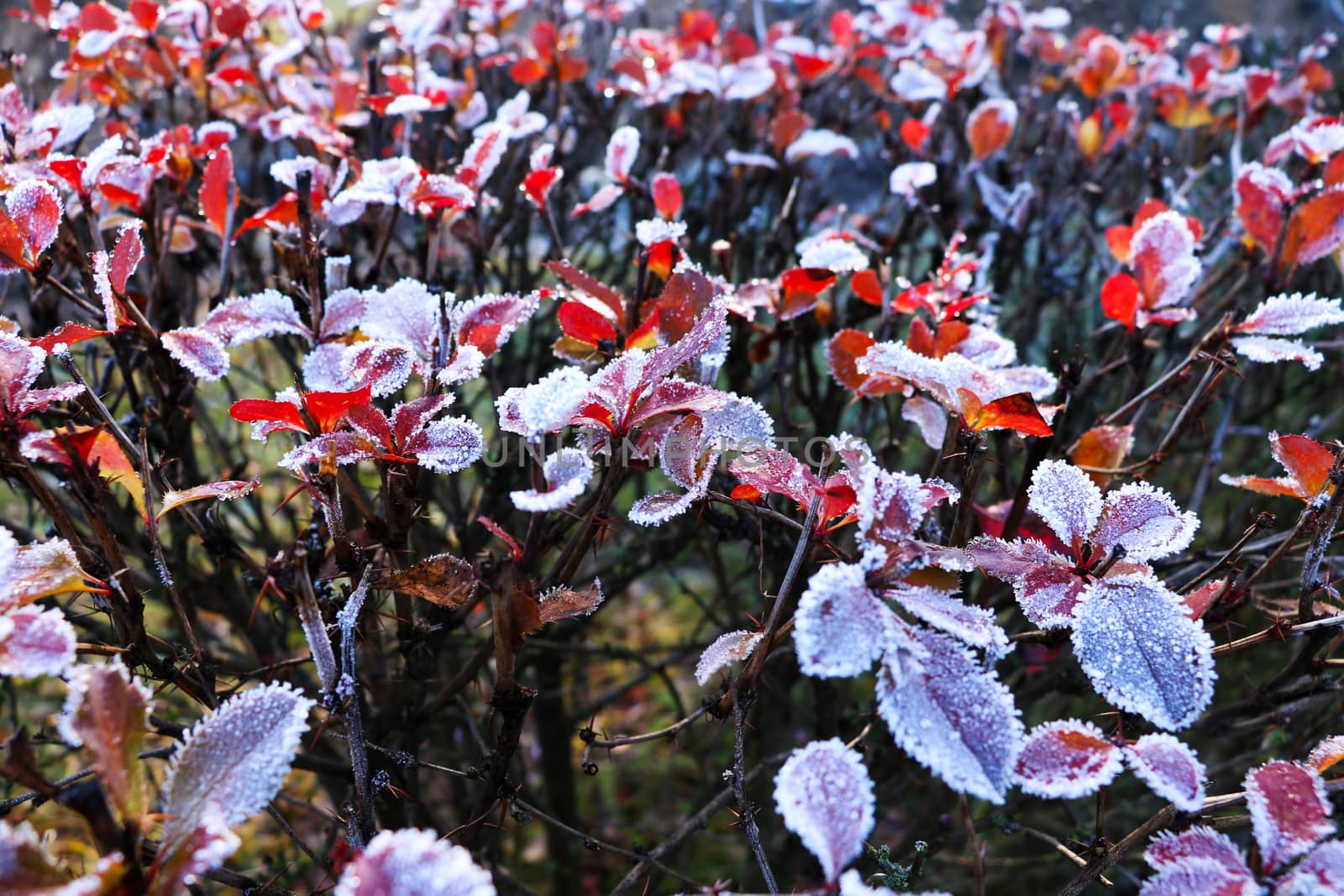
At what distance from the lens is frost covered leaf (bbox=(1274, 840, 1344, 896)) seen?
0.73 meters

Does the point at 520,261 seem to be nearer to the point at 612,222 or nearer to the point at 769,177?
the point at 612,222

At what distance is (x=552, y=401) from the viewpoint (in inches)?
33.6

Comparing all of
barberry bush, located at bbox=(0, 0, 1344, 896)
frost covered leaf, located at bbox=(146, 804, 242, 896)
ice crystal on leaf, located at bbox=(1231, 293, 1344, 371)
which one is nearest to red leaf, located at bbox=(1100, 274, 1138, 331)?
barberry bush, located at bbox=(0, 0, 1344, 896)

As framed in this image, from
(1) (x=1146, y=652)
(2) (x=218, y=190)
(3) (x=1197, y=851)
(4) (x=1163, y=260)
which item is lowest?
(3) (x=1197, y=851)

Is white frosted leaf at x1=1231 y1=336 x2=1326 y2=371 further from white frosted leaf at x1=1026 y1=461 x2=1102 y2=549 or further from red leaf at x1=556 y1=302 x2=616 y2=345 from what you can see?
red leaf at x1=556 y1=302 x2=616 y2=345

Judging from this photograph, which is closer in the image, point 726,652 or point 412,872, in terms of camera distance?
point 412,872

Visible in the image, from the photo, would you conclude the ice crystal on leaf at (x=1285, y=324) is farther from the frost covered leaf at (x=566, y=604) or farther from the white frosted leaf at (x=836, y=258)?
the frost covered leaf at (x=566, y=604)

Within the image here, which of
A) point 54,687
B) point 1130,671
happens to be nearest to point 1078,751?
point 1130,671

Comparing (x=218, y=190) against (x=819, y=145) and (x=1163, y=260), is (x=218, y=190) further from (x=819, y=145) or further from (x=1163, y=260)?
(x=1163, y=260)

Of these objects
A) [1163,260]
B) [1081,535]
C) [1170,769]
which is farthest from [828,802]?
[1163,260]

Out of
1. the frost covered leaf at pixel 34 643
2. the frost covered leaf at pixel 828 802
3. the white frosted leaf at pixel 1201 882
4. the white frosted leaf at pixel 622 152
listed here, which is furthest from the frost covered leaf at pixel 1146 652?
the white frosted leaf at pixel 622 152

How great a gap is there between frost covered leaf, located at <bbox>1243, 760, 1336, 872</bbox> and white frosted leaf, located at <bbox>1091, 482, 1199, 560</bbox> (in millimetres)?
213

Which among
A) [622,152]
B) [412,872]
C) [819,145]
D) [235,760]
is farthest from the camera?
[819,145]

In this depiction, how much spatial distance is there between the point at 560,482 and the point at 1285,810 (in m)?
0.66
